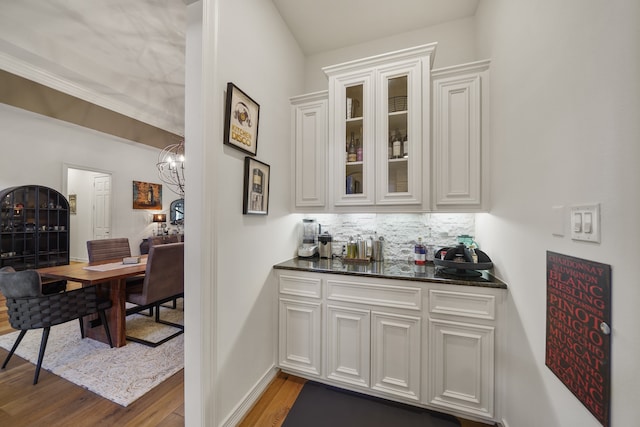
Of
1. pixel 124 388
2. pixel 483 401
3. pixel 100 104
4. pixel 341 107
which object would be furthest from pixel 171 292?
pixel 100 104

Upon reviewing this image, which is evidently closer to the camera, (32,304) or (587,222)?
(587,222)

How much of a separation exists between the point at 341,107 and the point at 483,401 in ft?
7.71

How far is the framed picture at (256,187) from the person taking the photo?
65.8 inches

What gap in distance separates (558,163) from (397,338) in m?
1.37

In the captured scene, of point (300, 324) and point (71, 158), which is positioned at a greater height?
point (71, 158)

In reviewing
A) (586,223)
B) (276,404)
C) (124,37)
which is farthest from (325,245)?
(124,37)

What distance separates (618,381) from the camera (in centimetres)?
68

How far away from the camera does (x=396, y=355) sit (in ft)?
5.54

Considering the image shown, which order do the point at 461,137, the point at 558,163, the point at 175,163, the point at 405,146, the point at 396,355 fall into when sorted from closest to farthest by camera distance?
1. the point at 558,163
2. the point at 396,355
3. the point at 461,137
4. the point at 405,146
5. the point at 175,163

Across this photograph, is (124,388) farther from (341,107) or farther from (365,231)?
(341,107)

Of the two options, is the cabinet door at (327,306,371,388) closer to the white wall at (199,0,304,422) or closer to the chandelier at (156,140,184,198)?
the white wall at (199,0,304,422)

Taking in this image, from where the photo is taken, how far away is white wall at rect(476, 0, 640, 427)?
657 mm

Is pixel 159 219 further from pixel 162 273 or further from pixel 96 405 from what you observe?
pixel 96 405

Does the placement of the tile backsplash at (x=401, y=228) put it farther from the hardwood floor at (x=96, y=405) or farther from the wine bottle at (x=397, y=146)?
the hardwood floor at (x=96, y=405)
